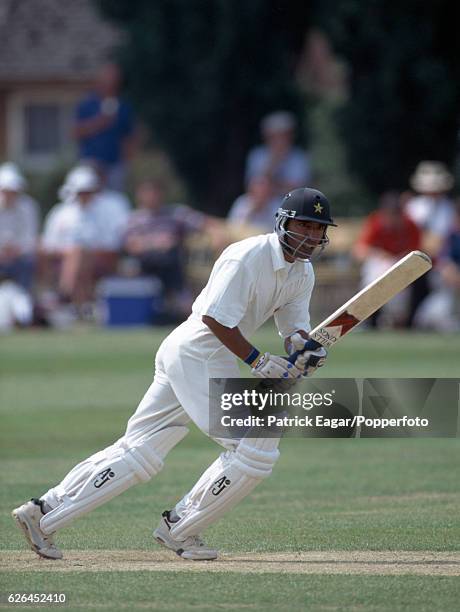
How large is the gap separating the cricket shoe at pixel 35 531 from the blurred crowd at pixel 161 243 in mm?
11774

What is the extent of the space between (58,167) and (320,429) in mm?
26425

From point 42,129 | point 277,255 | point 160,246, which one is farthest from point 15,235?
point 42,129

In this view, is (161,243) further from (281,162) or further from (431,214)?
(431,214)

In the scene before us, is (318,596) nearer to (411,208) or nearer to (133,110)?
(411,208)

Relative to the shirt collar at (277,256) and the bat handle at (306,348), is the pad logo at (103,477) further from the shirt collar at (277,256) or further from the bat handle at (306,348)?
the shirt collar at (277,256)

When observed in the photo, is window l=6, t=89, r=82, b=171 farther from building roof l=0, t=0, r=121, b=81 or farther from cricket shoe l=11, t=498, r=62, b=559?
cricket shoe l=11, t=498, r=62, b=559

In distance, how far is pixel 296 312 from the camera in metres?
6.76

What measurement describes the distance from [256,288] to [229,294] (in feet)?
0.57

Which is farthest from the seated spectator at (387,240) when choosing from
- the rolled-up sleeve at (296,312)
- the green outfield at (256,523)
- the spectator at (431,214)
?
the rolled-up sleeve at (296,312)

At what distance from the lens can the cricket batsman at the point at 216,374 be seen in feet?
21.1

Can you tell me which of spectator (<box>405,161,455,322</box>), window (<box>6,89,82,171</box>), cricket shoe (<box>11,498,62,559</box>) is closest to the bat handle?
cricket shoe (<box>11,498,62,559</box>)

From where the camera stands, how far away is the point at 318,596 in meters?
5.76

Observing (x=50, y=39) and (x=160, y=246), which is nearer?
(x=160, y=246)

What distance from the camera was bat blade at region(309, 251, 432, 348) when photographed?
6.58m
